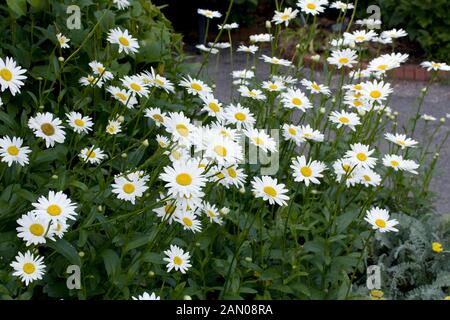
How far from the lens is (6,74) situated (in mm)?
2023

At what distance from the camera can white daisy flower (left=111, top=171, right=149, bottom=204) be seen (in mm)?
1865

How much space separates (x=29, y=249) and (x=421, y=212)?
1619 millimetres

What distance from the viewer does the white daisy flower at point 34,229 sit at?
1.65 m

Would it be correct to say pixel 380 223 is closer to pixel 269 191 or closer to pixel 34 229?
pixel 269 191

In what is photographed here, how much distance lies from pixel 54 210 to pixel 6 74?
0.55m

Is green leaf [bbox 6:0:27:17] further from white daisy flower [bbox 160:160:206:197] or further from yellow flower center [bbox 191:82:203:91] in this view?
white daisy flower [bbox 160:160:206:197]

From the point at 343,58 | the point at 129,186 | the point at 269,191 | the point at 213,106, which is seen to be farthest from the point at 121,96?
the point at 343,58

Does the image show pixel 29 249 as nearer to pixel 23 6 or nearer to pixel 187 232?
pixel 187 232

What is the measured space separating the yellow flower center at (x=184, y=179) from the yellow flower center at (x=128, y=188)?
0.24 m

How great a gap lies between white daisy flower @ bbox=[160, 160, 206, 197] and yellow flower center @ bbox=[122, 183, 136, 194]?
223 mm

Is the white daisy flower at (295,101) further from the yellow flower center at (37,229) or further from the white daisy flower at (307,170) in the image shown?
the yellow flower center at (37,229)

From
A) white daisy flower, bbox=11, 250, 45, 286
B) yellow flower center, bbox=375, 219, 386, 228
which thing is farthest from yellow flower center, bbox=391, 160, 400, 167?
white daisy flower, bbox=11, 250, 45, 286

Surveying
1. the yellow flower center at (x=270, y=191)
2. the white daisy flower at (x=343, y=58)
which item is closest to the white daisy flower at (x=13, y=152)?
the yellow flower center at (x=270, y=191)

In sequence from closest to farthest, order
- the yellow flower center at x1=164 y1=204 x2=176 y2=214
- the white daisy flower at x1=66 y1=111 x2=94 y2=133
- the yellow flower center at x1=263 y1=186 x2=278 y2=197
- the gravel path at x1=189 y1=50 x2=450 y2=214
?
the yellow flower center at x1=164 y1=204 x2=176 y2=214, the yellow flower center at x1=263 y1=186 x2=278 y2=197, the white daisy flower at x1=66 y1=111 x2=94 y2=133, the gravel path at x1=189 y1=50 x2=450 y2=214
